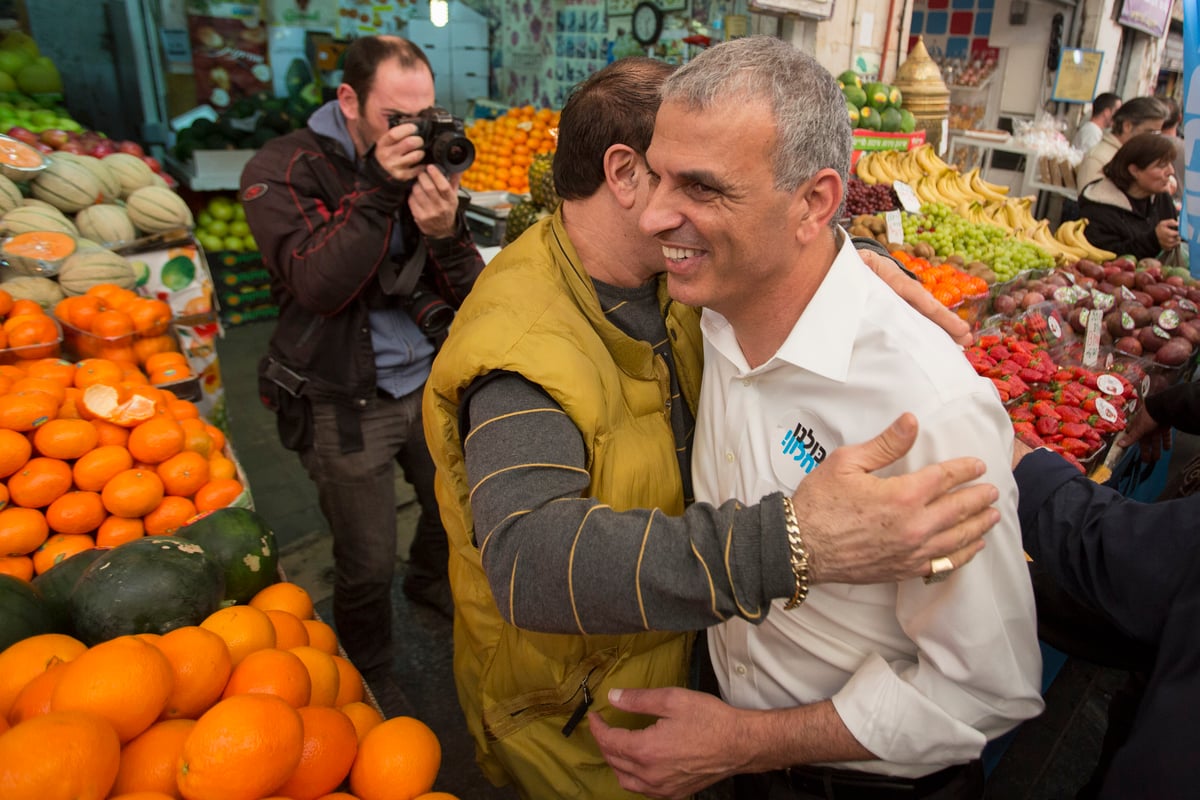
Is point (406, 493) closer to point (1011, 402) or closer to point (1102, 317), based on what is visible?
point (1011, 402)

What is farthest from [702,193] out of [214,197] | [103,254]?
[214,197]

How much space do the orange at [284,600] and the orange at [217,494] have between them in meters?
0.37

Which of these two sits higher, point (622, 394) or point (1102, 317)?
point (622, 394)

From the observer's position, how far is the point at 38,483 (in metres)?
1.71

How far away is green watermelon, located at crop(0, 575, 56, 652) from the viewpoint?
119 centimetres

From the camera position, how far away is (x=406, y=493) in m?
4.17

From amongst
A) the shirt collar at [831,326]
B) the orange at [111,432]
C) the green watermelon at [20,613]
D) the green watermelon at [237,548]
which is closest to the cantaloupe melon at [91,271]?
the orange at [111,432]

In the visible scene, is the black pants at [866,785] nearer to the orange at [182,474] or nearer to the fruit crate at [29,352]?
the orange at [182,474]

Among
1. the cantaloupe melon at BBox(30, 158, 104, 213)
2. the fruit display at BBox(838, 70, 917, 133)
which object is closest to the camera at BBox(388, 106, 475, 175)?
the cantaloupe melon at BBox(30, 158, 104, 213)

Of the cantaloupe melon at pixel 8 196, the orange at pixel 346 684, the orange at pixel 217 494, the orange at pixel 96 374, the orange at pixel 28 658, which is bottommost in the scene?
the orange at pixel 346 684

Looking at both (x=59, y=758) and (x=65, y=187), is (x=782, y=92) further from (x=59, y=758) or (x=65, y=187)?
(x=65, y=187)

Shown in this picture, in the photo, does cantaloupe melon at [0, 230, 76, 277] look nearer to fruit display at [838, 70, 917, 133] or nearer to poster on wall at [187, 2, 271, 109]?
fruit display at [838, 70, 917, 133]

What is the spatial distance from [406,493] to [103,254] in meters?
2.00

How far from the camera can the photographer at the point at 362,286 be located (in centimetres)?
216
